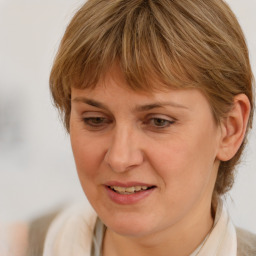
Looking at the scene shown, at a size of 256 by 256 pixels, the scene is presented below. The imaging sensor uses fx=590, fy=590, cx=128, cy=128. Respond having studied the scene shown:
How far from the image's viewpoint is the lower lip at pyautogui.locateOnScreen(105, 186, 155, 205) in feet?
4.04

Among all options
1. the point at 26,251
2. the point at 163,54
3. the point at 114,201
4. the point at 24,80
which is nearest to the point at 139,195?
the point at 114,201

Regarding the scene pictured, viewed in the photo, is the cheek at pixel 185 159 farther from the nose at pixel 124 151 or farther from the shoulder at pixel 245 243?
the shoulder at pixel 245 243

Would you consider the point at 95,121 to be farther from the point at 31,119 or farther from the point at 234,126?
the point at 31,119

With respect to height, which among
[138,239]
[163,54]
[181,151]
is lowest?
[138,239]

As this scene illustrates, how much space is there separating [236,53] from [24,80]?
0.90 m

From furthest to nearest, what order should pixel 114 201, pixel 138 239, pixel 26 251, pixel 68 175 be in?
pixel 68 175 < pixel 26 251 < pixel 138 239 < pixel 114 201

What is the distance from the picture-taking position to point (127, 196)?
4.06ft

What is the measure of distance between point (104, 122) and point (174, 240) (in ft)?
1.13

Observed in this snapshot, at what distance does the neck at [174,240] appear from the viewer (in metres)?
1.36

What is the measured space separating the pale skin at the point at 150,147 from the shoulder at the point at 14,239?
18.7 inches

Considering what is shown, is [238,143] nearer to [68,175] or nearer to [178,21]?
[178,21]

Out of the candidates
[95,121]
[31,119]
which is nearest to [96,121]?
[95,121]

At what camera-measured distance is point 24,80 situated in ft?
6.42

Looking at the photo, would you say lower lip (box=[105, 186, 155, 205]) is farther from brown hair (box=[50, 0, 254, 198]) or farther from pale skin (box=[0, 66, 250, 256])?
brown hair (box=[50, 0, 254, 198])
